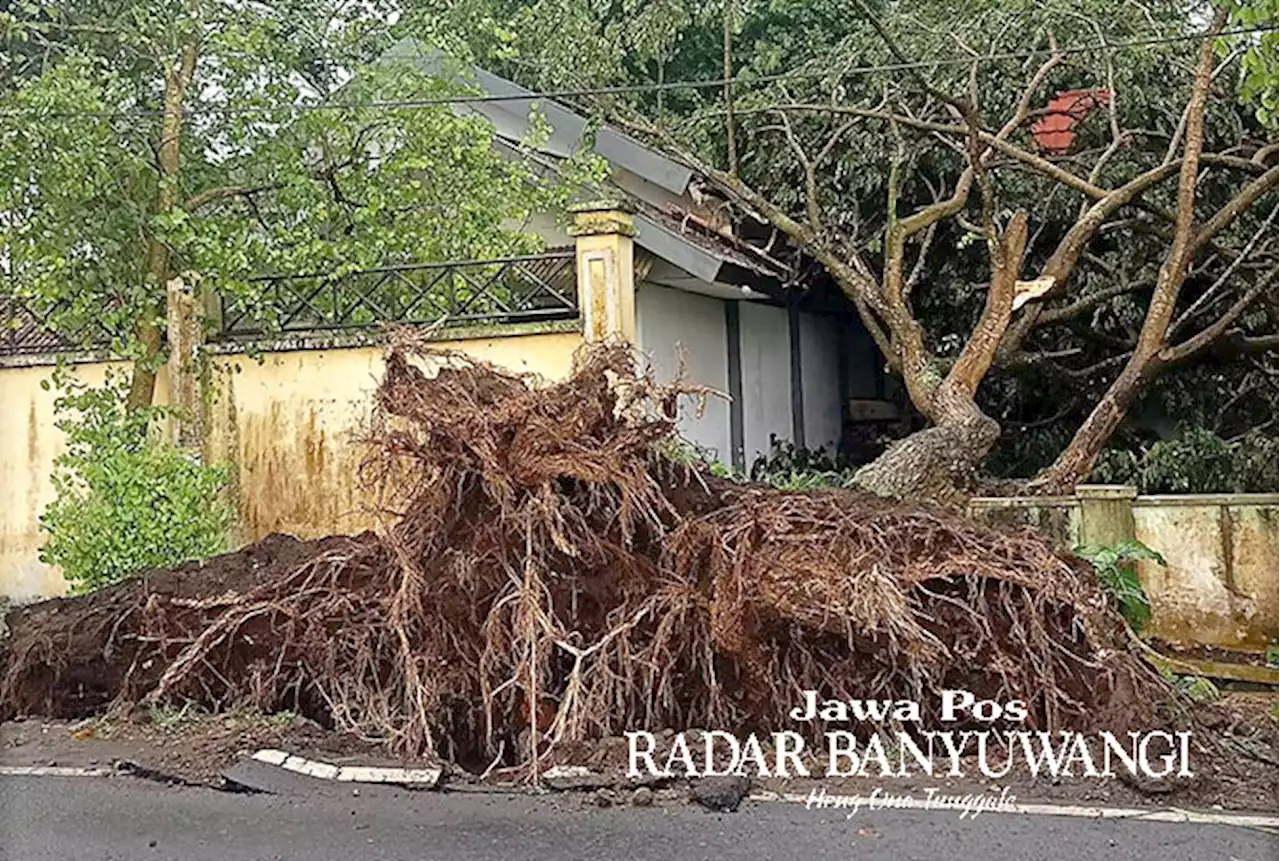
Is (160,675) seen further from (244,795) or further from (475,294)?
(475,294)

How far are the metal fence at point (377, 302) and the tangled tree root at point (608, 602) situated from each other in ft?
12.5

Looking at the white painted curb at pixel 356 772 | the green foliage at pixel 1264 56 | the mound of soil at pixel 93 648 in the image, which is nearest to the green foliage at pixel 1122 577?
the green foliage at pixel 1264 56

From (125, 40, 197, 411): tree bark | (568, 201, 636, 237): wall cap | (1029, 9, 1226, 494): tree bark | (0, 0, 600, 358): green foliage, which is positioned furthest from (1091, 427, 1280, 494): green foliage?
(125, 40, 197, 411): tree bark

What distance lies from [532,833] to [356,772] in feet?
3.98

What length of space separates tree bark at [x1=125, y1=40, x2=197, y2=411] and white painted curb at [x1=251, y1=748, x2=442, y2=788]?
17.7 ft

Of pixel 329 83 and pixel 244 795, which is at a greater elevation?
pixel 329 83

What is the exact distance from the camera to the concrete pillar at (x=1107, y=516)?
8.76 m

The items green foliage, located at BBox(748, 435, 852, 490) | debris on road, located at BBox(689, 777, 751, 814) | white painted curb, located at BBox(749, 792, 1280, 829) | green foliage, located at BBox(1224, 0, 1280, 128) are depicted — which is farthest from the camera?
green foliage, located at BBox(748, 435, 852, 490)

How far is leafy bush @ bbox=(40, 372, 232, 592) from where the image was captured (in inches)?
384

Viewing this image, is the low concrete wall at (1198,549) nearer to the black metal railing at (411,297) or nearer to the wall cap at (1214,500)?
the wall cap at (1214,500)

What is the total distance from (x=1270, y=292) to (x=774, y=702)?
7.71 metres

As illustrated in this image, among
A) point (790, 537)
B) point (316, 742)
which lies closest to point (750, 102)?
point (790, 537)

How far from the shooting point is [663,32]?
14.0 meters

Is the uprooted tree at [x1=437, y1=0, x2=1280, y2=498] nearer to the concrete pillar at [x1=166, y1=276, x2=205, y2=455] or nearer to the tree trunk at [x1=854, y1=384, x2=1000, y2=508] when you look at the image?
the tree trunk at [x1=854, y1=384, x2=1000, y2=508]
